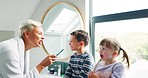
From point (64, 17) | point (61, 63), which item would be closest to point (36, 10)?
point (64, 17)

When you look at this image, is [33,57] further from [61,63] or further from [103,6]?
[103,6]

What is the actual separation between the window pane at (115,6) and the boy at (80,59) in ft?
1.44

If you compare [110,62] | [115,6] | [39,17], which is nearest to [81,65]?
[110,62]

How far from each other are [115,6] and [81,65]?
27.1 inches

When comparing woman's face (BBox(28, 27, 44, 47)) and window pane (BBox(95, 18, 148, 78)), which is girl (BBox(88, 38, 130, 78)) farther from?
woman's face (BBox(28, 27, 44, 47))

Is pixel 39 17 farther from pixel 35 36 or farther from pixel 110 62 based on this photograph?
pixel 110 62

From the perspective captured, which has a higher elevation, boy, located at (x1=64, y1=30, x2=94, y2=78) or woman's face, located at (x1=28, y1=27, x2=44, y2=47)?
woman's face, located at (x1=28, y1=27, x2=44, y2=47)

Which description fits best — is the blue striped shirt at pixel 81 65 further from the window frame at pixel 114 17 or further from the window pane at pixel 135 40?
the window frame at pixel 114 17

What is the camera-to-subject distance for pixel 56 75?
2143mm

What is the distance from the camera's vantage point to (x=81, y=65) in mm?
1599

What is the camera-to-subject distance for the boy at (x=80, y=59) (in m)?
1.57

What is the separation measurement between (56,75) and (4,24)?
1018 mm

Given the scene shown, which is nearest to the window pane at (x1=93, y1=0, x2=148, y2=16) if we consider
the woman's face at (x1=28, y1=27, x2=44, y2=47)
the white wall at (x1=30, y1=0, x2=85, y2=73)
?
the white wall at (x1=30, y1=0, x2=85, y2=73)

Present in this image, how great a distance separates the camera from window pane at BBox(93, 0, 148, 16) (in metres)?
1.67
